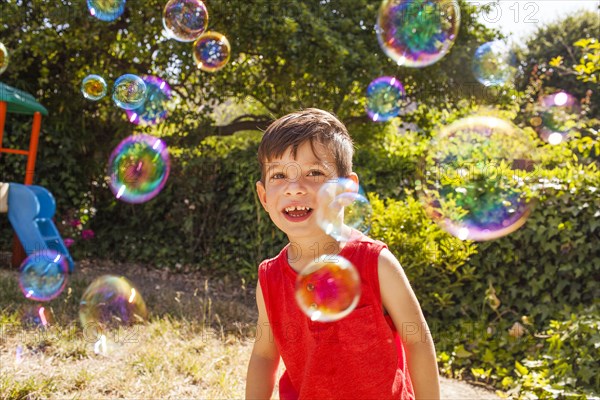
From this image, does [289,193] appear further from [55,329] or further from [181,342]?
[55,329]

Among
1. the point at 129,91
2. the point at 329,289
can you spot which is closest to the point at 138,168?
the point at 129,91

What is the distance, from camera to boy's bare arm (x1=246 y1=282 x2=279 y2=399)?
1.82m

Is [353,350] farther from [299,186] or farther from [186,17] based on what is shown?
[186,17]

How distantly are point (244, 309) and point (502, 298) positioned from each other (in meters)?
2.11

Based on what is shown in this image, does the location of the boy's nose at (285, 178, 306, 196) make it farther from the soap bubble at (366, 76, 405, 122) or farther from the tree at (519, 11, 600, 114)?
the tree at (519, 11, 600, 114)

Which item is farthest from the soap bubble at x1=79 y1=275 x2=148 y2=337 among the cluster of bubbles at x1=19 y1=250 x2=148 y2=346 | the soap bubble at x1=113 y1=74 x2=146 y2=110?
the soap bubble at x1=113 y1=74 x2=146 y2=110

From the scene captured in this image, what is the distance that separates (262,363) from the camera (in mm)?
1854

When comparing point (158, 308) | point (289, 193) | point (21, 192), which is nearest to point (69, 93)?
point (21, 192)

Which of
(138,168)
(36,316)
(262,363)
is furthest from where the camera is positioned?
(138,168)

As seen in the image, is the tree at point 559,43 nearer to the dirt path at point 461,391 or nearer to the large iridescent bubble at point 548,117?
the large iridescent bubble at point 548,117

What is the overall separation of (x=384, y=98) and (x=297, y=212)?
641 cm

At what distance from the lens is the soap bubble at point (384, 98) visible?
24.1 ft

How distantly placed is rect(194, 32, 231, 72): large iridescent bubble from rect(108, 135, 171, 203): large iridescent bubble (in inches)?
60.0

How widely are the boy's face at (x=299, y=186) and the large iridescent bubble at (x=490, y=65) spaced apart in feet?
19.3
